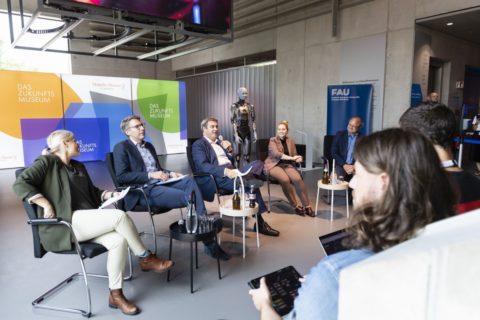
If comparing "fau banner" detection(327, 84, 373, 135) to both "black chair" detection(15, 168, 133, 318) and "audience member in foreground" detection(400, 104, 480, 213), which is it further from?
"black chair" detection(15, 168, 133, 318)

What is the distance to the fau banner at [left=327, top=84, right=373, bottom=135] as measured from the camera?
7164 mm

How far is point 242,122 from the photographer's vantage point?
6961 millimetres

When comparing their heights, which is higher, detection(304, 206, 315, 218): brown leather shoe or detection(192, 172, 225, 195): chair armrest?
detection(192, 172, 225, 195): chair armrest

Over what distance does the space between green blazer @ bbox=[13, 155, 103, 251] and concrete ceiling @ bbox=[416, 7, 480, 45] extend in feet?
22.5

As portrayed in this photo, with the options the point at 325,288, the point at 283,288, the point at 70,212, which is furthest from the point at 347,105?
the point at 325,288

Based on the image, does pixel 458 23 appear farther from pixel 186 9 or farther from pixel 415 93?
pixel 186 9

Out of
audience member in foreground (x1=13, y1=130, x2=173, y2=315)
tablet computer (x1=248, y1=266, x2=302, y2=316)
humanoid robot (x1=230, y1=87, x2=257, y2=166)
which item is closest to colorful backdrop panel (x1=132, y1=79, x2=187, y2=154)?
humanoid robot (x1=230, y1=87, x2=257, y2=166)

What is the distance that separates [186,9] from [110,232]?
4477mm

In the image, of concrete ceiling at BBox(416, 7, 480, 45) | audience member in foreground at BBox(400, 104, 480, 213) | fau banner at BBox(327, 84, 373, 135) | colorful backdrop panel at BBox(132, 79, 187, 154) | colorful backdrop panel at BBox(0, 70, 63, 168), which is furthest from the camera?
colorful backdrop panel at BBox(132, 79, 187, 154)

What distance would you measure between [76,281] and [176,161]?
242 inches

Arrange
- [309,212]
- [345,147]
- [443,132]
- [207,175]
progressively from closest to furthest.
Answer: [443,132], [207,175], [309,212], [345,147]

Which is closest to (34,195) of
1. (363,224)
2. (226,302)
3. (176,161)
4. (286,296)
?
(226,302)

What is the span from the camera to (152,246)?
337 cm

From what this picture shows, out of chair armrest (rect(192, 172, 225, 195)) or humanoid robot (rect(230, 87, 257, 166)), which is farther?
humanoid robot (rect(230, 87, 257, 166))
